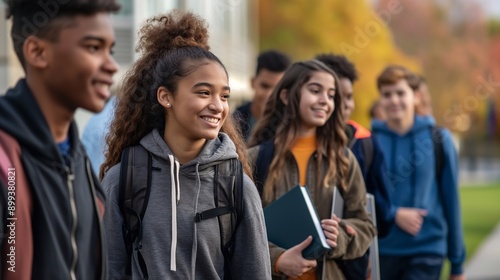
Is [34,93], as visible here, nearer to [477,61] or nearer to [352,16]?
[352,16]

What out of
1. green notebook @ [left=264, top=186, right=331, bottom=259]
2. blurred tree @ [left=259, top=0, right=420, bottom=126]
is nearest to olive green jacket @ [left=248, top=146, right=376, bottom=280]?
green notebook @ [left=264, top=186, right=331, bottom=259]

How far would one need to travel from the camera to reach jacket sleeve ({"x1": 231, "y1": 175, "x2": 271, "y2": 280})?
4.18 metres

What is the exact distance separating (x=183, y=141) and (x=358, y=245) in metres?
1.48

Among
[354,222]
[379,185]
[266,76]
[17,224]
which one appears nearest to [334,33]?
[266,76]

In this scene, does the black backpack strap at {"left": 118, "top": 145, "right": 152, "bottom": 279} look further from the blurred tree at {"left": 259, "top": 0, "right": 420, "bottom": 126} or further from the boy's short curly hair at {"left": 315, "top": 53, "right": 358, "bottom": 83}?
the blurred tree at {"left": 259, "top": 0, "right": 420, "bottom": 126}

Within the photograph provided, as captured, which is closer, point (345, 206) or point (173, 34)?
point (173, 34)

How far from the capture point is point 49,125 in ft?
9.53

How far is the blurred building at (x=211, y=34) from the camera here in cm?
1095

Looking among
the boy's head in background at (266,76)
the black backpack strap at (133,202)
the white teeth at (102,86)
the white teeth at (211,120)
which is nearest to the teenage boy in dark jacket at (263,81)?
the boy's head in background at (266,76)

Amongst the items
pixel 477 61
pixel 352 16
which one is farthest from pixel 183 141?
pixel 477 61

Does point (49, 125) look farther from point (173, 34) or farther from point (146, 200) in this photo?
point (173, 34)

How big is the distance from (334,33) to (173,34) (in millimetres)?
33837

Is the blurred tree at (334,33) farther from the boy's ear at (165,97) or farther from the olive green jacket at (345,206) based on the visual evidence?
the boy's ear at (165,97)

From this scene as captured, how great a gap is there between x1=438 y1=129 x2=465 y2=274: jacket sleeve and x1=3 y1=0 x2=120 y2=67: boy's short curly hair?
498cm
